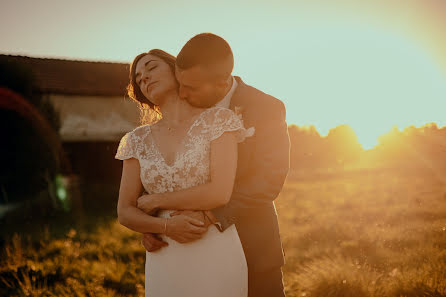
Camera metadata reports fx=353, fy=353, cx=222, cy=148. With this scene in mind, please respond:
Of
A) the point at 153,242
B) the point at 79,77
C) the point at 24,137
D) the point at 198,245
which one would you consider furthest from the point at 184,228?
the point at 79,77

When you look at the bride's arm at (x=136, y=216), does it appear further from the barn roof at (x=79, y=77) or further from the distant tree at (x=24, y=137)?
the barn roof at (x=79, y=77)

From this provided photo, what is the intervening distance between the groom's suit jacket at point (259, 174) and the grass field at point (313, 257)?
8.72 feet

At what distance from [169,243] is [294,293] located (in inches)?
126

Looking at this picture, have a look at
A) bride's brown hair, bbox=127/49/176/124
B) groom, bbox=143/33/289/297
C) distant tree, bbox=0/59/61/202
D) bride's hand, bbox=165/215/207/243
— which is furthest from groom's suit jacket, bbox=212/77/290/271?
distant tree, bbox=0/59/61/202

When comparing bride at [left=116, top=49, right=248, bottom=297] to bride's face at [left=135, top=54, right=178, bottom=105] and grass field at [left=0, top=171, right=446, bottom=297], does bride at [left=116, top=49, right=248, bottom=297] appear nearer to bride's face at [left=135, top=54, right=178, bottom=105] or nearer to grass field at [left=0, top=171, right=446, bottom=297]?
bride's face at [left=135, top=54, right=178, bottom=105]

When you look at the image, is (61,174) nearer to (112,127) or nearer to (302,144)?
(112,127)

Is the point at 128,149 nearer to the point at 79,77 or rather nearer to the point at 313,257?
the point at 313,257

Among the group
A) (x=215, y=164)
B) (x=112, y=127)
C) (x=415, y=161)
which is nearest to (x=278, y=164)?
(x=215, y=164)

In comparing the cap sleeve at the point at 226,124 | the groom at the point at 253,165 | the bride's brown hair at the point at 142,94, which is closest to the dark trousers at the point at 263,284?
the groom at the point at 253,165

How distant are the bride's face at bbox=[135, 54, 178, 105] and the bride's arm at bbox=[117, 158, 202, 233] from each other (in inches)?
18.0

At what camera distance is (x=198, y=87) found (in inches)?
82.7

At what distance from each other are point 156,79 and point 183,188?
74 centimetres

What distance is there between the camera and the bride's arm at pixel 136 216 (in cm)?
209

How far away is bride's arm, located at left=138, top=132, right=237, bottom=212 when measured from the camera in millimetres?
2072
